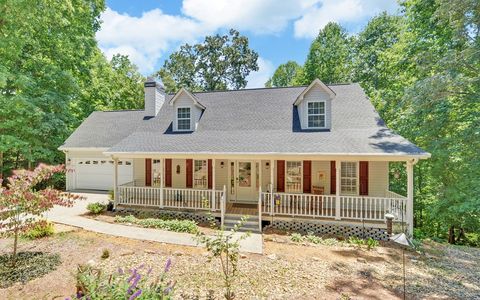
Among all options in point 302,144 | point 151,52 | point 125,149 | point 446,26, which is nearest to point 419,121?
point 446,26

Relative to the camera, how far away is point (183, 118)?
542 inches

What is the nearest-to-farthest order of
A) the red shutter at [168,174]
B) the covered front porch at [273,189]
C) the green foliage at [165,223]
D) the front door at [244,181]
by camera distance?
the green foliage at [165,223] → the covered front porch at [273,189] → the front door at [244,181] → the red shutter at [168,174]

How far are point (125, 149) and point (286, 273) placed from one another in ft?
29.7

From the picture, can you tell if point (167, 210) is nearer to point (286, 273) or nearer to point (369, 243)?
point (286, 273)

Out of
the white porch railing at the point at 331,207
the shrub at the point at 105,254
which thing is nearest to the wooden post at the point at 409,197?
the white porch railing at the point at 331,207

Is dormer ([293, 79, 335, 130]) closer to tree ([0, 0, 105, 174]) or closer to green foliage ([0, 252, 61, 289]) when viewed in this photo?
green foliage ([0, 252, 61, 289])

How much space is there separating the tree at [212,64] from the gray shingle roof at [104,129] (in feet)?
59.6

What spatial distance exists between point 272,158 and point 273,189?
4.91 ft

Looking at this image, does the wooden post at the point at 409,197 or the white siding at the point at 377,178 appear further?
the white siding at the point at 377,178

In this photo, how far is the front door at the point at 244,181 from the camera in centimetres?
1226

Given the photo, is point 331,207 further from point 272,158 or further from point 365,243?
point 272,158

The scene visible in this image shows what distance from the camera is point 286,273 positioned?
6.33 m

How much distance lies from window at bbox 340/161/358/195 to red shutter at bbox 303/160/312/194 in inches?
54.8

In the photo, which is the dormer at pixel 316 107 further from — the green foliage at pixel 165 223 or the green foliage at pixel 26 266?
the green foliage at pixel 26 266
